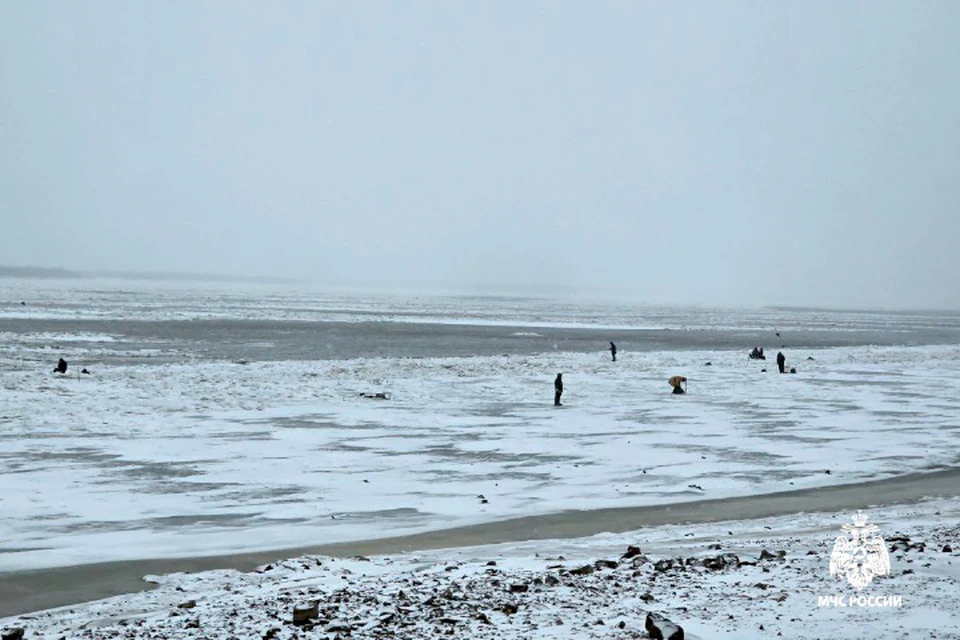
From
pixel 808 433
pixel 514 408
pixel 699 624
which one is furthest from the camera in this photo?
pixel 514 408

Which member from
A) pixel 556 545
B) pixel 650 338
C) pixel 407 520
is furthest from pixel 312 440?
pixel 650 338

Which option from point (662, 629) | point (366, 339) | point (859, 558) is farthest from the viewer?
point (366, 339)

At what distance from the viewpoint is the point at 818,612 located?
8.00 m

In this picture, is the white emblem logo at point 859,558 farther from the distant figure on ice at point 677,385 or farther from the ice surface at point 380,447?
the distant figure on ice at point 677,385

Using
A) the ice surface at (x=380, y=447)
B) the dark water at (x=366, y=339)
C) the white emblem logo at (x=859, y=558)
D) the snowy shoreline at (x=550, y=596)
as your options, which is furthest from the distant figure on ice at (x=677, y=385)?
the white emblem logo at (x=859, y=558)

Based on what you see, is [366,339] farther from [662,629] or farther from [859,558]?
[662,629]

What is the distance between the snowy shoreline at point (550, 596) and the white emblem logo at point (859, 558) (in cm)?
11

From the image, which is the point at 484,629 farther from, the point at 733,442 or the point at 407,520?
the point at 733,442

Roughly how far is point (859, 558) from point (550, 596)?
3021 mm

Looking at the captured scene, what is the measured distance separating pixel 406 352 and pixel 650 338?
23.1 meters

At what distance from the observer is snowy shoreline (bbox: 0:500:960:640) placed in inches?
308

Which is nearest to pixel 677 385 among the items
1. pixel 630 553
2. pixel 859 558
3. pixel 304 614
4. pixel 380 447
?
pixel 380 447

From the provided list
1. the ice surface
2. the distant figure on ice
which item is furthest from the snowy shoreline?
the distant figure on ice

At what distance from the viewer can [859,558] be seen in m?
9.75
